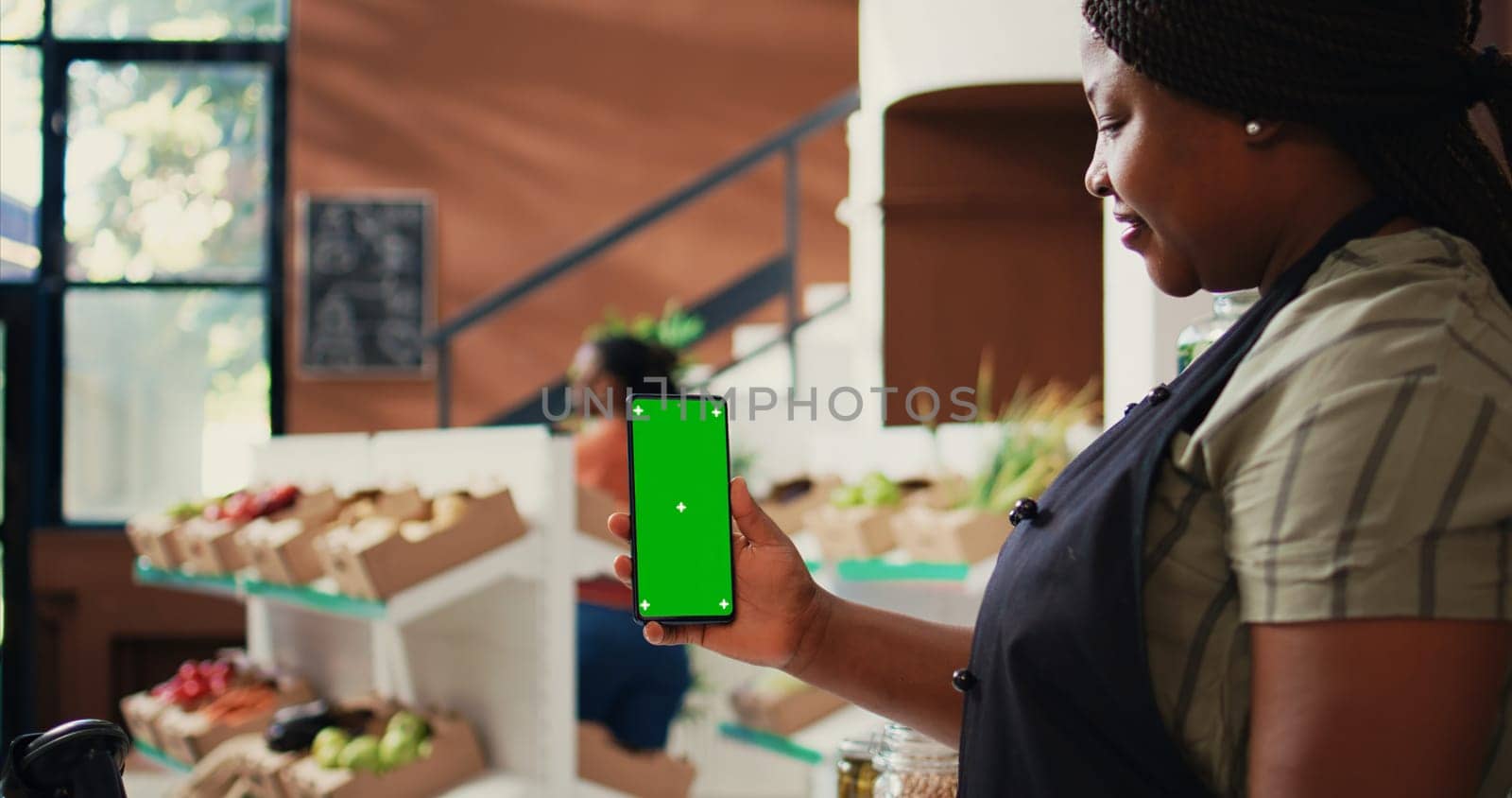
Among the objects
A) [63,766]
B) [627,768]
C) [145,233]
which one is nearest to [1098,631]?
[63,766]

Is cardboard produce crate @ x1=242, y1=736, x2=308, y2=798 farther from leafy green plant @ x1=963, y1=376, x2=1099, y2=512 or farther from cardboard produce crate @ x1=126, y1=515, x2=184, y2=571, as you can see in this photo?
leafy green plant @ x1=963, y1=376, x2=1099, y2=512

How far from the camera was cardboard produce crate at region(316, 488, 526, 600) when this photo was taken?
2.82 m

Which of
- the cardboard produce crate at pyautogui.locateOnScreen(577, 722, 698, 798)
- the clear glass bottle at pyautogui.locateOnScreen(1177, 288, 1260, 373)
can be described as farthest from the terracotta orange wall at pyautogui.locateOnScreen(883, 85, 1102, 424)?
the clear glass bottle at pyautogui.locateOnScreen(1177, 288, 1260, 373)

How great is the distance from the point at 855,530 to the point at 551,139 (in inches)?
216

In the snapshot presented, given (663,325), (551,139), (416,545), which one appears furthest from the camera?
(551,139)

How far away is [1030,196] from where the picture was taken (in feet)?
12.2

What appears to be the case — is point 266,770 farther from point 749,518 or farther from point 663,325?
point 663,325

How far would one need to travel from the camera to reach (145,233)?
24.8 feet

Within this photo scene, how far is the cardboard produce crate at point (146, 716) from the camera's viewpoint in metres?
3.88

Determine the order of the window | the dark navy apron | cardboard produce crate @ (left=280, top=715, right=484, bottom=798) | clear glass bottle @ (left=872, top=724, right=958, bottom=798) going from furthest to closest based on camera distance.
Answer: the window, cardboard produce crate @ (left=280, top=715, right=484, bottom=798), clear glass bottle @ (left=872, top=724, right=958, bottom=798), the dark navy apron

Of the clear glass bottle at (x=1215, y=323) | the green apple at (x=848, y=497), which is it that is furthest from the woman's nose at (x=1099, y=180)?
the green apple at (x=848, y=497)

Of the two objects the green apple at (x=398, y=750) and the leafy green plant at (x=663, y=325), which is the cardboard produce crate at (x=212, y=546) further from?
the leafy green plant at (x=663, y=325)

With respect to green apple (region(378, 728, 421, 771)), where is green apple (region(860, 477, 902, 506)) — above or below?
above

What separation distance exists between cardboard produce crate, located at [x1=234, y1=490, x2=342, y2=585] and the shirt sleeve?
9.13 feet
